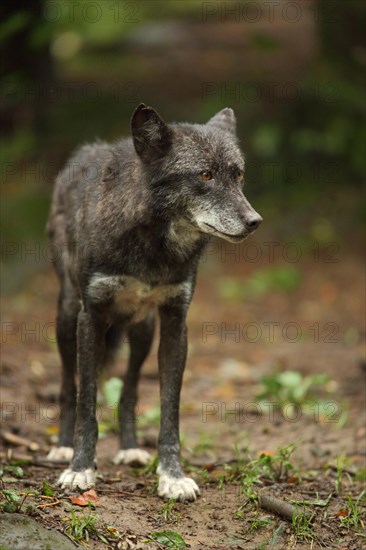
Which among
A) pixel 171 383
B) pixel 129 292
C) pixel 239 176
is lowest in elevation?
pixel 171 383

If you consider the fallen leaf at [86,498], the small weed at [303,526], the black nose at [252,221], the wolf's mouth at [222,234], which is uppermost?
the black nose at [252,221]

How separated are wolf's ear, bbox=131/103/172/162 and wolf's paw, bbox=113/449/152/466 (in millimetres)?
2326

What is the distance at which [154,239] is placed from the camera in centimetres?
579

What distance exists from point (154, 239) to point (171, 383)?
1074mm

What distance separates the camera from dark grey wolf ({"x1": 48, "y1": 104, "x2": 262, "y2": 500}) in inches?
222

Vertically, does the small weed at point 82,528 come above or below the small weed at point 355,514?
above

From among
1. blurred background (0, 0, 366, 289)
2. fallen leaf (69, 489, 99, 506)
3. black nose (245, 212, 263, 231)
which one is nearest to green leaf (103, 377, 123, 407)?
fallen leaf (69, 489, 99, 506)

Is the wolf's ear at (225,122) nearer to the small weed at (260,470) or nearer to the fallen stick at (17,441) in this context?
the small weed at (260,470)

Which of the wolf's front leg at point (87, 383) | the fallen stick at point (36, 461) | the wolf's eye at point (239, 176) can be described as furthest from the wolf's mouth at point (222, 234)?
the fallen stick at point (36, 461)

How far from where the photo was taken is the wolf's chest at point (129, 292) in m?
5.86

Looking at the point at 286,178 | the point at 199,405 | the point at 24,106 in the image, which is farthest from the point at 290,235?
the point at 199,405

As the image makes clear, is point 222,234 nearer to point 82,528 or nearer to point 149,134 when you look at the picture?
point 149,134

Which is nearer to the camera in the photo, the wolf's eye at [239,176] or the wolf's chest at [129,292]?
the wolf's eye at [239,176]

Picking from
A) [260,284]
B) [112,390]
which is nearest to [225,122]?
[112,390]
